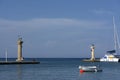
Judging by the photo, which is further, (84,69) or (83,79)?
(84,69)

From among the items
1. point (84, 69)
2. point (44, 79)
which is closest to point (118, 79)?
point (44, 79)

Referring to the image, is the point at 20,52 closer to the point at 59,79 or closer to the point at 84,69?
the point at 84,69

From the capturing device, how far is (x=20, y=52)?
14312 centimetres

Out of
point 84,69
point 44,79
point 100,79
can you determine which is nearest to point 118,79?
point 100,79

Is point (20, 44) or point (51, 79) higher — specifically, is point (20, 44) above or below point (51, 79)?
above

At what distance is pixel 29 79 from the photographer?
65.6 meters

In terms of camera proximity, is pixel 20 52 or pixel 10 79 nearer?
pixel 10 79

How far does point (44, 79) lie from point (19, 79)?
462 centimetres

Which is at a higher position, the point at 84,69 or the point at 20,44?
the point at 20,44

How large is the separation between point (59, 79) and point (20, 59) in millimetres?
88558

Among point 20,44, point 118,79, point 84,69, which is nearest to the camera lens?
point 118,79

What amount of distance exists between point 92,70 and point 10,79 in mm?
31658

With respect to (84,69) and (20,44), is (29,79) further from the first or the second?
(20,44)

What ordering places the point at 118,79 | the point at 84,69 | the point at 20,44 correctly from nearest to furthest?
the point at 118,79 → the point at 84,69 → the point at 20,44
